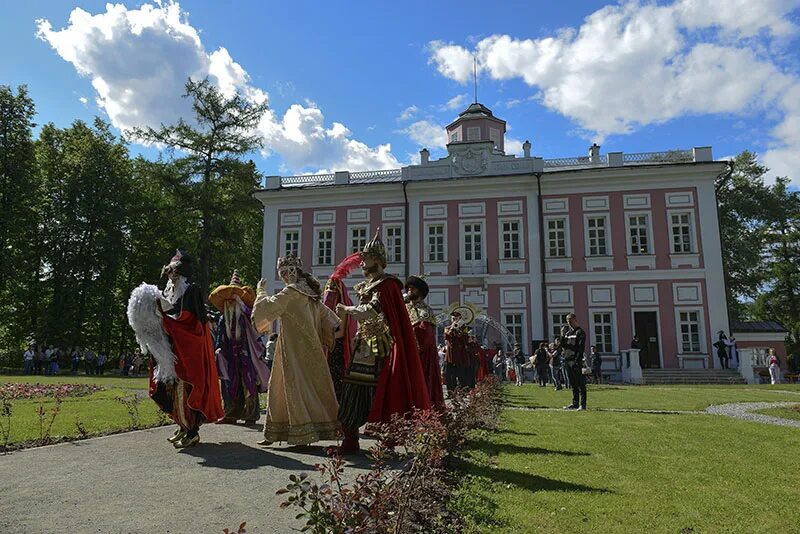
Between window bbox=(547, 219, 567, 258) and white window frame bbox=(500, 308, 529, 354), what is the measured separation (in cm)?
332

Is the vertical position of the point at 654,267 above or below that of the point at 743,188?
below

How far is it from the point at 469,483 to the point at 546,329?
2442 cm

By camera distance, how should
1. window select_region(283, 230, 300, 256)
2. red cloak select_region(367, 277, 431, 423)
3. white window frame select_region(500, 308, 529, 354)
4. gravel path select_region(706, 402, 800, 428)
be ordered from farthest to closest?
window select_region(283, 230, 300, 256), white window frame select_region(500, 308, 529, 354), gravel path select_region(706, 402, 800, 428), red cloak select_region(367, 277, 431, 423)

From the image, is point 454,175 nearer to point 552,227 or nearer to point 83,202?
point 552,227

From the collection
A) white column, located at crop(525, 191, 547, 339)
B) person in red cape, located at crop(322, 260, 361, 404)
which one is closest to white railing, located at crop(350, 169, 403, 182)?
white column, located at crop(525, 191, 547, 339)

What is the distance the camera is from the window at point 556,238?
95.5 ft

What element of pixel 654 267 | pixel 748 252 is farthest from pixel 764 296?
pixel 654 267

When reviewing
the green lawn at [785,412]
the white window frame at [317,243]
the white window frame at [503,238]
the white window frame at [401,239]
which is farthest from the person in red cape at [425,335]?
the white window frame at [317,243]

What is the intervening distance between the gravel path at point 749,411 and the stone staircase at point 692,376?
39.6 feet

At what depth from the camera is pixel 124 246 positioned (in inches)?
1373

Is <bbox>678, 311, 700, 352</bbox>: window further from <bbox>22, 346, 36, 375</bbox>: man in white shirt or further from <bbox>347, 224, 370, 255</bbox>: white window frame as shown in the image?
<bbox>22, 346, 36, 375</bbox>: man in white shirt

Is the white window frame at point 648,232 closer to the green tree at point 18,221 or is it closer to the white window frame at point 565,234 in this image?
the white window frame at point 565,234

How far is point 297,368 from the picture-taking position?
5.91 m

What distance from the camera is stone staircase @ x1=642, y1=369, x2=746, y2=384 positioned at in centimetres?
2395
